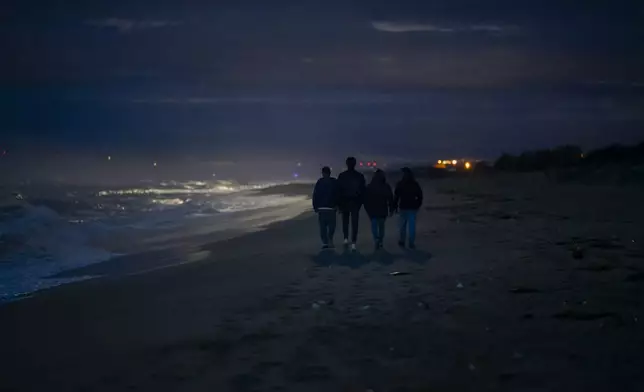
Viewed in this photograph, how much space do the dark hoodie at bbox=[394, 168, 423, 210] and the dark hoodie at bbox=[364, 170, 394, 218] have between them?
26 cm

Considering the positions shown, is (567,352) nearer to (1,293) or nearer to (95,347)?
(95,347)

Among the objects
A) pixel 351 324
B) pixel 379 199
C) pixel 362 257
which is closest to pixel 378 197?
pixel 379 199

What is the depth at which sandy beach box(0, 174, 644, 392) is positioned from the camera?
5.83 m

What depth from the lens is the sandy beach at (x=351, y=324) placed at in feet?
19.1

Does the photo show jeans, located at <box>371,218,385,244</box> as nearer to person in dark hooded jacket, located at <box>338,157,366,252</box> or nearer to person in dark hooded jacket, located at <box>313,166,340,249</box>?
person in dark hooded jacket, located at <box>338,157,366,252</box>

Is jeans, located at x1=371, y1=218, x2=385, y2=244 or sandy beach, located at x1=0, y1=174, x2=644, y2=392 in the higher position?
jeans, located at x1=371, y1=218, x2=385, y2=244

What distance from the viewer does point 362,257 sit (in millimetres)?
13531

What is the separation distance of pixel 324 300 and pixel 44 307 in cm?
420

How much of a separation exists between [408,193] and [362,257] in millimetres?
1984

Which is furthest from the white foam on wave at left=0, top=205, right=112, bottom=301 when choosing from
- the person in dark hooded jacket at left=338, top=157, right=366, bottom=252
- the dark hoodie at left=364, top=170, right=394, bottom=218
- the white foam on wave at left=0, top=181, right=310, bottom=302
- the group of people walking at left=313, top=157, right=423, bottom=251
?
the dark hoodie at left=364, top=170, right=394, bottom=218

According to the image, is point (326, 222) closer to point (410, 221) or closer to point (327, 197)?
point (327, 197)

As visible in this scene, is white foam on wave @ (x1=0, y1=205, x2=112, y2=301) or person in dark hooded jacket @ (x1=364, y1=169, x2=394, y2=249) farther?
person in dark hooded jacket @ (x1=364, y1=169, x2=394, y2=249)

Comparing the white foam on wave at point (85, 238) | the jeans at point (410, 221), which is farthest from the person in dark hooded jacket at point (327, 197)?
the white foam on wave at point (85, 238)

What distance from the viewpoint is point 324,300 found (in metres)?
8.98
